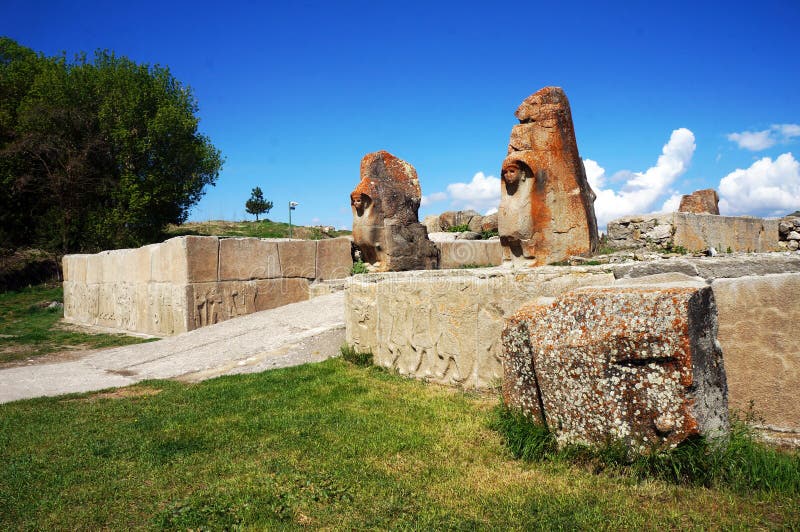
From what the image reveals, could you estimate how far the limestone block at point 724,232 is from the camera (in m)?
10.1

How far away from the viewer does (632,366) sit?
9.46 feet

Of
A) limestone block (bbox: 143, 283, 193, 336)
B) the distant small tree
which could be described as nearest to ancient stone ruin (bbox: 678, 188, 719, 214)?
limestone block (bbox: 143, 283, 193, 336)

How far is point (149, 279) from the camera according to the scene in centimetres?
1251

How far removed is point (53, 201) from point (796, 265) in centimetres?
2598

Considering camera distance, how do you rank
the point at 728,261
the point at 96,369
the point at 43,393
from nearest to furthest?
the point at 728,261 < the point at 43,393 < the point at 96,369

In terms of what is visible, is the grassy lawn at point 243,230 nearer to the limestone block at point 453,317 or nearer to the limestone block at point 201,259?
the limestone block at point 201,259

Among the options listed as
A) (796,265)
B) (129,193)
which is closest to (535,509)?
(796,265)

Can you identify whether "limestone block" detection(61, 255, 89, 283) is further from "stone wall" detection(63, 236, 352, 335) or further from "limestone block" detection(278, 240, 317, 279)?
"limestone block" detection(278, 240, 317, 279)

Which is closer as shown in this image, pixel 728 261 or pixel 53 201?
pixel 728 261

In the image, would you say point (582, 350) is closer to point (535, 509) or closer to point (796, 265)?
point (535, 509)

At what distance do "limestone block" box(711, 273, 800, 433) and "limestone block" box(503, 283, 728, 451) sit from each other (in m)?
0.68

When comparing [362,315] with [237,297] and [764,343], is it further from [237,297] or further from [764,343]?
[237,297]

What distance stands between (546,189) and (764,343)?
5186 mm

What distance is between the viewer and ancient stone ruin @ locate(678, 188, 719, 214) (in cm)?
1551
